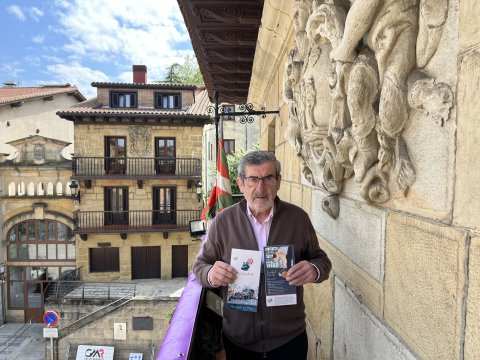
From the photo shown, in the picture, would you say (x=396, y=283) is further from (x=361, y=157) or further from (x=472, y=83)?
(x=472, y=83)

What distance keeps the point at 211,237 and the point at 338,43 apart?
1070mm

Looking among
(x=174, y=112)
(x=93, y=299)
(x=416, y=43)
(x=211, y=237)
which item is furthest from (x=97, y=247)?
(x=416, y=43)

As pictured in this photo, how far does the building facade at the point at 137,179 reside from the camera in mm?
16828

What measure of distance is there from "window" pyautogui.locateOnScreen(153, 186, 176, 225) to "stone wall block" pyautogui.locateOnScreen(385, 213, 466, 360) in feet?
55.7

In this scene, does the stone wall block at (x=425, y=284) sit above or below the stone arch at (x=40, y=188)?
above

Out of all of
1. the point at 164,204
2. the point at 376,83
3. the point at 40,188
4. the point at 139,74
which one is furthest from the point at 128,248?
the point at 376,83

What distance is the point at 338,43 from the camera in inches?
54.3

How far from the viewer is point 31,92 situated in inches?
794

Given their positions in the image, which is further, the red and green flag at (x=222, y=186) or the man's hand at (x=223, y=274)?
the red and green flag at (x=222, y=186)

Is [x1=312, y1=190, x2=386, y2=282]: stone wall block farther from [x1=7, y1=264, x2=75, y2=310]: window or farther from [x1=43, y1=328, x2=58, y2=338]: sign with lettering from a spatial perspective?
[x1=7, y1=264, x2=75, y2=310]: window

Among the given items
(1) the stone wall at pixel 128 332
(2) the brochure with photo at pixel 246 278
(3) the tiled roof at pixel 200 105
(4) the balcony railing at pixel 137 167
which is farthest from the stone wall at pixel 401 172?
(4) the balcony railing at pixel 137 167

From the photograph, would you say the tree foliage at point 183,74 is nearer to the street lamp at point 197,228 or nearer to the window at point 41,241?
the window at point 41,241

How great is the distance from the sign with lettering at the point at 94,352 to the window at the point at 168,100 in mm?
11398

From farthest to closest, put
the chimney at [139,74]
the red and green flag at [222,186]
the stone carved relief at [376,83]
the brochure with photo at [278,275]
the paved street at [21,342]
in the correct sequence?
the chimney at [139,74], the paved street at [21,342], the red and green flag at [222,186], the brochure with photo at [278,275], the stone carved relief at [376,83]
